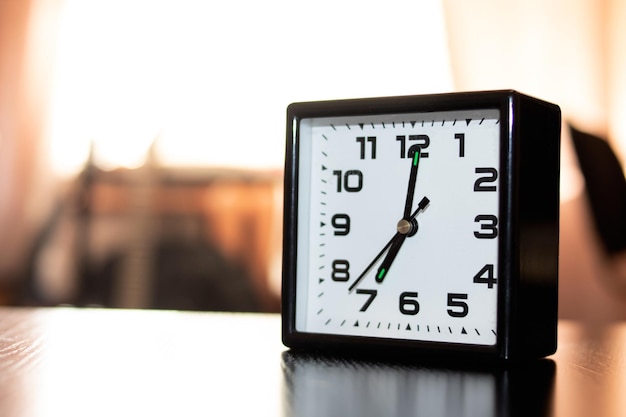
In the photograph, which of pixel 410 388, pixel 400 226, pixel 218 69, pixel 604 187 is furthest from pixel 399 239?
pixel 218 69

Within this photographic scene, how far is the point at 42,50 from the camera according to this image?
3564 mm

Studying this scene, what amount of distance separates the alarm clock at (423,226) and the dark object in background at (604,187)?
7.34 ft

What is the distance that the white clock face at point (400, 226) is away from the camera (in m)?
0.76

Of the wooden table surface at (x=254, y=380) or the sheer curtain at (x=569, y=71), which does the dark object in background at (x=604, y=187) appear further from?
the wooden table surface at (x=254, y=380)

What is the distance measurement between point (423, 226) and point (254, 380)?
238 mm

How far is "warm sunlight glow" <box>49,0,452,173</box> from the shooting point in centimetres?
311

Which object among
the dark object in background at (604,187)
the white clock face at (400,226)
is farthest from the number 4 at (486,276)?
the dark object in background at (604,187)

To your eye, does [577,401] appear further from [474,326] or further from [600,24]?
[600,24]

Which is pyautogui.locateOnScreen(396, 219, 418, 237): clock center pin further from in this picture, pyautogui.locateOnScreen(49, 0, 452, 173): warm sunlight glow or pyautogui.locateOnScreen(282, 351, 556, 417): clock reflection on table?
pyautogui.locateOnScreen(49, 0, 452, 173): warm sunlight glow

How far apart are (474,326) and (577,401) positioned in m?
0.18

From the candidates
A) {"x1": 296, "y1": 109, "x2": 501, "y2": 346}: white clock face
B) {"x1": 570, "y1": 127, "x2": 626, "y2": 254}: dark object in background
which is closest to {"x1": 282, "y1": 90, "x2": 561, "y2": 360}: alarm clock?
{"x1": 296, "y1": 109, "x2": 501, "y2": 346}: white clock face

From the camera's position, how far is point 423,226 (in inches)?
31.3

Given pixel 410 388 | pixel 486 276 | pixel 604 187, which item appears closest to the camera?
pixel 410 388

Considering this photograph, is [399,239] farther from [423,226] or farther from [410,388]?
[410,388]
